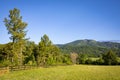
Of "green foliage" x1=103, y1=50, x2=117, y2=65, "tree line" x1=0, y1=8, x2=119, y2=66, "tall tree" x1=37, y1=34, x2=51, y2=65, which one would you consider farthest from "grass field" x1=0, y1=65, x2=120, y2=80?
"green foliage" x1=103, y1=50, x2=117, y2=65

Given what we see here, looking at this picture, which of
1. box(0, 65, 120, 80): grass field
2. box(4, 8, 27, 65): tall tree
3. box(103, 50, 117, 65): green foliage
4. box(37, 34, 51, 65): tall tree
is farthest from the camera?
box(103, 50, 117, 65): green foliage

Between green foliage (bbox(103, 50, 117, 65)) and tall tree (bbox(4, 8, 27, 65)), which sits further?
green foliage (bbox(103, 50, 117, 65))

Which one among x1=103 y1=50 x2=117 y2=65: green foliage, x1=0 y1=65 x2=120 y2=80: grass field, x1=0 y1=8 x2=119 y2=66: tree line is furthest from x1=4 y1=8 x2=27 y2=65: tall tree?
x1=103 y1=50 x2=117 y2=65: green foliage

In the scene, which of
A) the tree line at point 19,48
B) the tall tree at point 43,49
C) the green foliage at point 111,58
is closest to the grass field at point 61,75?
the tree line at point 19,48

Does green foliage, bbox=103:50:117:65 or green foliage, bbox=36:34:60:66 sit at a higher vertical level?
green foliage, bbox=36:34:60:66

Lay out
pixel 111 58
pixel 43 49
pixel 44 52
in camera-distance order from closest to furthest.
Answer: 1. pixel 43 49
2. pixel 44 52
3. pixel 111 58

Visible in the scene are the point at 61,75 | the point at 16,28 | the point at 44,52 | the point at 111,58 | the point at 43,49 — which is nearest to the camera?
the point at 61,75

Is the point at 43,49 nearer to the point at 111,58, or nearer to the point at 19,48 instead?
the point at 19,48

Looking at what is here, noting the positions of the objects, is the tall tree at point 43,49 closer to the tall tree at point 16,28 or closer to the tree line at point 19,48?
the tree line at point 19,48

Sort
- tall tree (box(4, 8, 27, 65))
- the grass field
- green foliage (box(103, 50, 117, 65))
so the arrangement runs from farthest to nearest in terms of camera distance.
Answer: green foliage (box(103, 50, 117, 65)) → tall tree (box(4, 8, 27, 65)) → the grass field

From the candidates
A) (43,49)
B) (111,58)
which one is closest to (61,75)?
(43,49)

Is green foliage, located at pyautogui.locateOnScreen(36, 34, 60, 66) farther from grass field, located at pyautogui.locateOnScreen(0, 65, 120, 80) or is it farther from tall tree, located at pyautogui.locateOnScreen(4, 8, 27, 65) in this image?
grass field, located at pyautogui.locateOnScreen(0, 65, 120, 80)

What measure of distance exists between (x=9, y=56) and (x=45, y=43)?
86.9 feet

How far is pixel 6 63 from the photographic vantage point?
3941 centimetres
